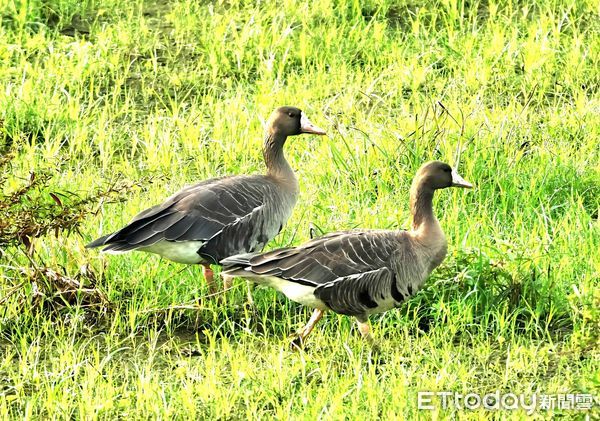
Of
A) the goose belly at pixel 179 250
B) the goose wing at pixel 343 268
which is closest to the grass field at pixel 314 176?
the goose belly at pixel 179 250

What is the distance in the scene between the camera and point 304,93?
933 cm

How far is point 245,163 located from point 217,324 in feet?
7.06

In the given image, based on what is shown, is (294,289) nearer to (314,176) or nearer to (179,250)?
(179,250)

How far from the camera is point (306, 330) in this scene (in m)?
6.45

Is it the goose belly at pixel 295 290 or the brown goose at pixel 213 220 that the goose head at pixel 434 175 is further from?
the brown goose at pixel 213 220

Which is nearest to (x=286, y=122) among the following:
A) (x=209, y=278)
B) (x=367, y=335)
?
(x=209, y=278)

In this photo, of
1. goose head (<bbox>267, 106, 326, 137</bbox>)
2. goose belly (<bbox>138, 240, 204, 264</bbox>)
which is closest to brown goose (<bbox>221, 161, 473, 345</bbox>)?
goose belly (<bbox>138, 240, 204, 264</bbox>)

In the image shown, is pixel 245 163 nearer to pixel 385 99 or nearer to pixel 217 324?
pixel 385 99

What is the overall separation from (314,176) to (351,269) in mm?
1999

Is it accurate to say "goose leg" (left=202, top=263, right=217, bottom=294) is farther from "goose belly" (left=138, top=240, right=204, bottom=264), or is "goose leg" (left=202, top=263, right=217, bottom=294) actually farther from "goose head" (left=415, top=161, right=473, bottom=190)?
"goose head" (left=415, top=161, right=473, bottom=190)

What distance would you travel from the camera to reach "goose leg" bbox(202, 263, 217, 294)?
23.2 ft

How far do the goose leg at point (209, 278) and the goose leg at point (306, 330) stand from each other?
0.76 m

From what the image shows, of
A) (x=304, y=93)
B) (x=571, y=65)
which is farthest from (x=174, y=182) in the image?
(x=571, y=65)

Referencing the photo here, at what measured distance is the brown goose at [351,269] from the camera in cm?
638
